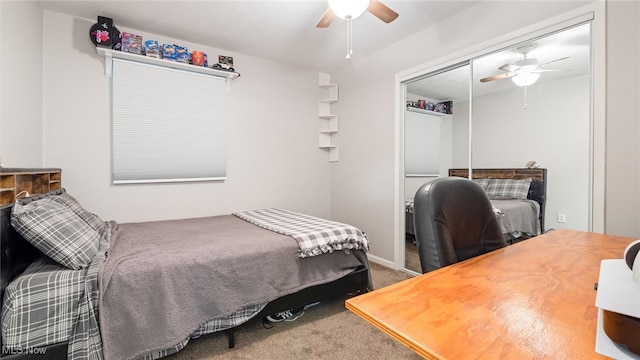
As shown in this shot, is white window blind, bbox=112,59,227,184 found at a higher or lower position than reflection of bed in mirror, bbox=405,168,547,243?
higher

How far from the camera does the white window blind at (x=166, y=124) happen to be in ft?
8.95

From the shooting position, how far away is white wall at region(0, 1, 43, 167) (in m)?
1.72

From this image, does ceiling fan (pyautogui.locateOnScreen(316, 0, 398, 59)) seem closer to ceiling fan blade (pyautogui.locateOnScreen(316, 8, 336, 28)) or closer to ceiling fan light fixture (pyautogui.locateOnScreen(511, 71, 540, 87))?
ceiling fan blade (pyautogui.locateOnScreen(316, 8, 336, 28))

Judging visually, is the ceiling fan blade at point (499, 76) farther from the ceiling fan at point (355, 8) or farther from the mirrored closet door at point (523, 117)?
the ceiling fan at point (355, 8)

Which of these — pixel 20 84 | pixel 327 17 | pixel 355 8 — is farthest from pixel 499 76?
pixel 20 84

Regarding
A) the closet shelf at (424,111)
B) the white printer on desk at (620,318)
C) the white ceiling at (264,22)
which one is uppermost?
the white ceiling at (264,22)

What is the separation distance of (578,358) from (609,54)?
2093 mm

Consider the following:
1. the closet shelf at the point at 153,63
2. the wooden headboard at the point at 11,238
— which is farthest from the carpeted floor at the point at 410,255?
the wooden headboard at the point at 11,238

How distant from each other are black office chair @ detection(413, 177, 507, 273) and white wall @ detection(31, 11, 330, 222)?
2.68 metres

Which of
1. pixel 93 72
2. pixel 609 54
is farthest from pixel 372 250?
pixel 93 72

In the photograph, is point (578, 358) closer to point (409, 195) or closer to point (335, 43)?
point (409, 195)

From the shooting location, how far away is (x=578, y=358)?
1.56ft

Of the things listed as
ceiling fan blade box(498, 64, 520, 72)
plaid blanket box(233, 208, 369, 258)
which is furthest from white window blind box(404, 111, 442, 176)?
plaid blanket box(233, 208, 369, 258)

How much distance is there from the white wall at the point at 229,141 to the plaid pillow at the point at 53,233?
0.88 metres
